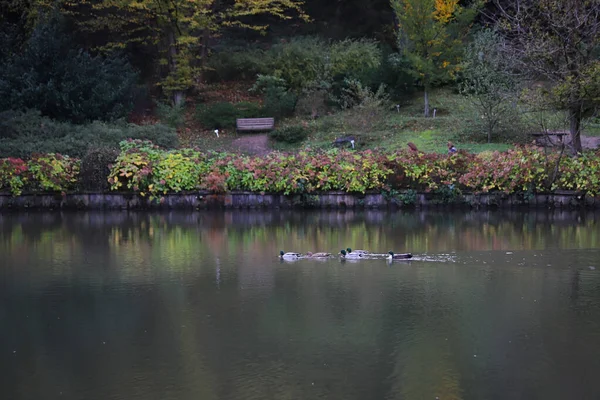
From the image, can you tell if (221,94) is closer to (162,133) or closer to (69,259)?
(162,133)

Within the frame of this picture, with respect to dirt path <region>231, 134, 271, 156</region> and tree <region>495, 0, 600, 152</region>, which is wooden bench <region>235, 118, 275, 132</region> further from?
tree <region>495, 0, 600, 152</region>

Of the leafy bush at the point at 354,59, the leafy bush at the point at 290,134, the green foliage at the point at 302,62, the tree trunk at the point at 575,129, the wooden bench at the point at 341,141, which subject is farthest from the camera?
the green foliage at the point at 302,62

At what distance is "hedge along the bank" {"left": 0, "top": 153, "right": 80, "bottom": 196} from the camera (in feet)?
50.0

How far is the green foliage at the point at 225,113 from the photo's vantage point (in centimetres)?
2127

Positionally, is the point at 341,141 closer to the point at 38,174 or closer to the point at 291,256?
the point at 38,174

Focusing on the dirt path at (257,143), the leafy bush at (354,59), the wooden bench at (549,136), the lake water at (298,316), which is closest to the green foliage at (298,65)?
the leafy bush at (354,59)

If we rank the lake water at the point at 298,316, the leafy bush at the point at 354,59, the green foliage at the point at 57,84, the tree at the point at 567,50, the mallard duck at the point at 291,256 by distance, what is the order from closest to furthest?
the lake water at the point at 298,316 < the mallard duck at the point at 291,256 < the tree at the point at 567,50 < the green foliage at the point at 57,84 < the leafy bush at the point at 354,59

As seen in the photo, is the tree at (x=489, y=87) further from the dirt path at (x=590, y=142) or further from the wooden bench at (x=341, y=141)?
the wooden bench at (x=341, y=141)

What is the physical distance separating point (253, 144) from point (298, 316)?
12931mm

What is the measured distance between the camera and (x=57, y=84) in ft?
65.7

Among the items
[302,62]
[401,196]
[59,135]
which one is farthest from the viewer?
[302,62]

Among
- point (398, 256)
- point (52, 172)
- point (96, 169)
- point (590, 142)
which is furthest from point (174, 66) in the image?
point (398, 256)

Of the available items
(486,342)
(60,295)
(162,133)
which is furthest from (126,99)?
(486,342)

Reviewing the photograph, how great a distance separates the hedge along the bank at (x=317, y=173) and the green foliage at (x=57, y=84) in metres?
4.53
